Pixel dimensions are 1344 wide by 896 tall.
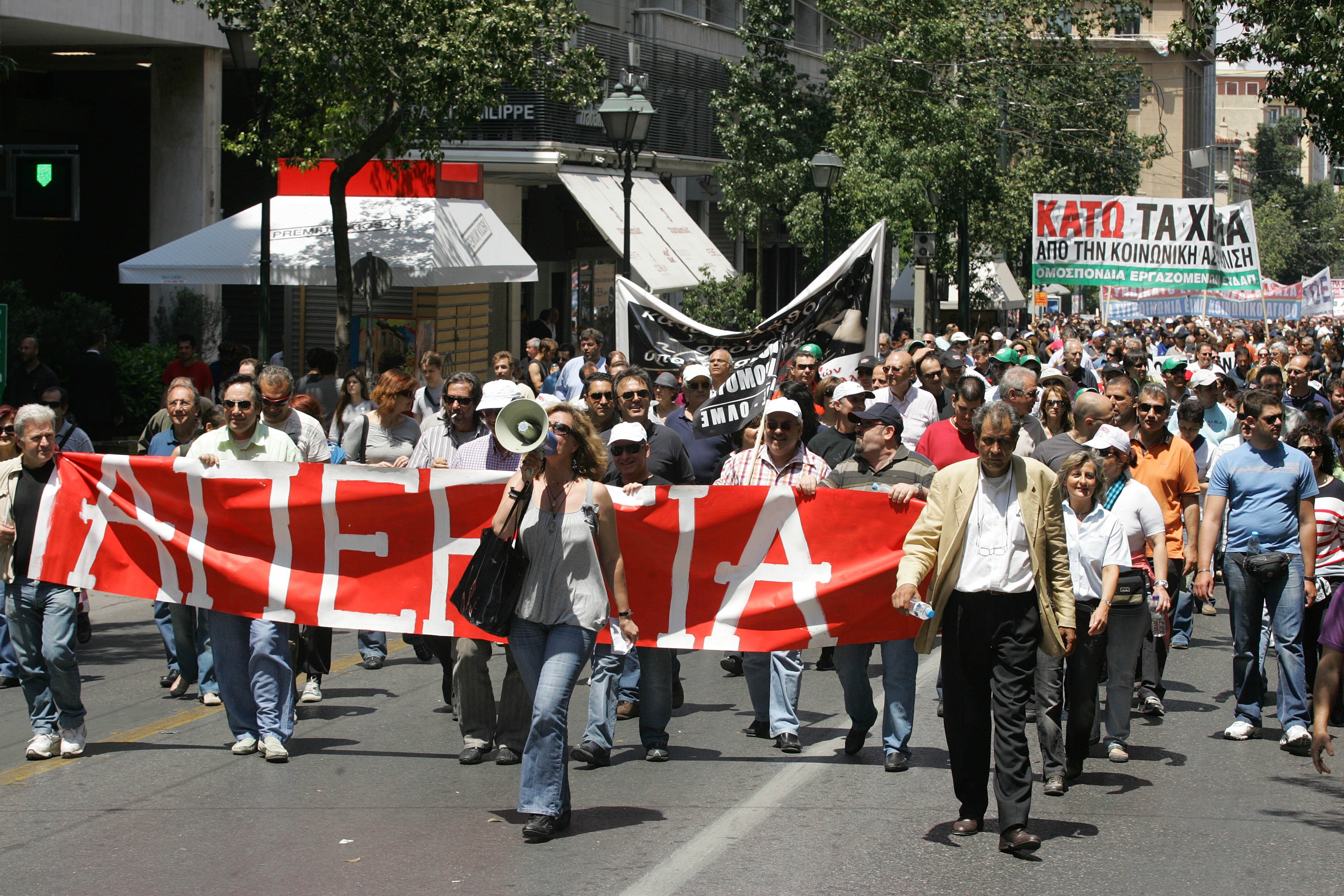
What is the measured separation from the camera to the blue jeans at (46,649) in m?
7.27

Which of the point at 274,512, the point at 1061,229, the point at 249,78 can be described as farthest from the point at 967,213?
the point at 274,512

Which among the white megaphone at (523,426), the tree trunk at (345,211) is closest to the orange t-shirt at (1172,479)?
the white megaphone at (523,426)

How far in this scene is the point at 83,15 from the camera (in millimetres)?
19875

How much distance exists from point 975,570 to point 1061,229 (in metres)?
21.2

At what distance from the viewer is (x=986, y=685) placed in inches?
247

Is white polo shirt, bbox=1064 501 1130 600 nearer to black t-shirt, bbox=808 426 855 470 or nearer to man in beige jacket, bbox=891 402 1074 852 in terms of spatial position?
man in beige jacket, bbox=891 402 1074 852

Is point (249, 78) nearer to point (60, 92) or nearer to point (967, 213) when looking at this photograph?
point (60, 92)

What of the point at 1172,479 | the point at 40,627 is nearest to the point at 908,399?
the point at 1172,479

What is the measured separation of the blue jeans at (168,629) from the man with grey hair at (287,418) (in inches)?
48.8

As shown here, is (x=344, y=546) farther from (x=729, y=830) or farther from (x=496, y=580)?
(x=729, y=830)

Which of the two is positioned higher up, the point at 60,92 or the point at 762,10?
the point at 762,10

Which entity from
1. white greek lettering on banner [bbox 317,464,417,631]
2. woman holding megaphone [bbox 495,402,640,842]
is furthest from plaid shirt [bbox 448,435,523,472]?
woman holding megaphone [bbox 495,402,640,842]

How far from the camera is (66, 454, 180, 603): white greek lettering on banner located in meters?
7.85

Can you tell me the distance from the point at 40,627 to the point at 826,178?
741 inches
